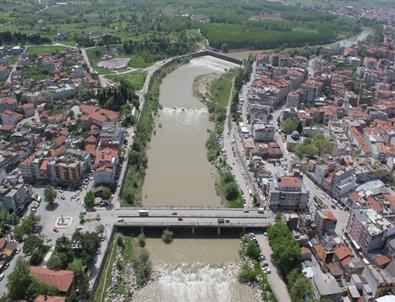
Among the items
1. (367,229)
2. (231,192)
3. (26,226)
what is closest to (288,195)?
(231,192)

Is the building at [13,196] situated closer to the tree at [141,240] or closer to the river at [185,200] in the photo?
the river at [185,200]

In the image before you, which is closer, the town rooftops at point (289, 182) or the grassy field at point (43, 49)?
the town rooftops at point (289, 182)

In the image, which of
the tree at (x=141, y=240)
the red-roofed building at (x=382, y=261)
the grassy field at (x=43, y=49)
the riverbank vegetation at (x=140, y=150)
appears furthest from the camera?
the grassy field at (x=43, y=49)

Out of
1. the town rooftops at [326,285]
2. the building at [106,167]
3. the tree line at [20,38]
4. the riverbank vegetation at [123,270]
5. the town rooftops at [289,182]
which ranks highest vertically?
the tree line at [20,38]

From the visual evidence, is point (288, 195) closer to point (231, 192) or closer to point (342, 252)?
point (231, 192)

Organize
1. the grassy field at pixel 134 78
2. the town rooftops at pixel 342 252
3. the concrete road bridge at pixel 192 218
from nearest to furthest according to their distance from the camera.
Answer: the town rooftops at pixel 342 252 → the concrete road bridge at pixel 192 218 → the grassy field at pixel 134 78

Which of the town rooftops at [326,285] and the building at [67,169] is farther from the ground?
the building at [67,169]

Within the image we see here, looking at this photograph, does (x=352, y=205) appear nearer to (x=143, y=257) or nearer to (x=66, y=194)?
(x=143, y=257)

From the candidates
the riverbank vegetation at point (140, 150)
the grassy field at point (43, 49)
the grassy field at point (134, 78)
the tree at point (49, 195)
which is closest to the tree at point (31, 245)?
the tree at point (49, 195)
